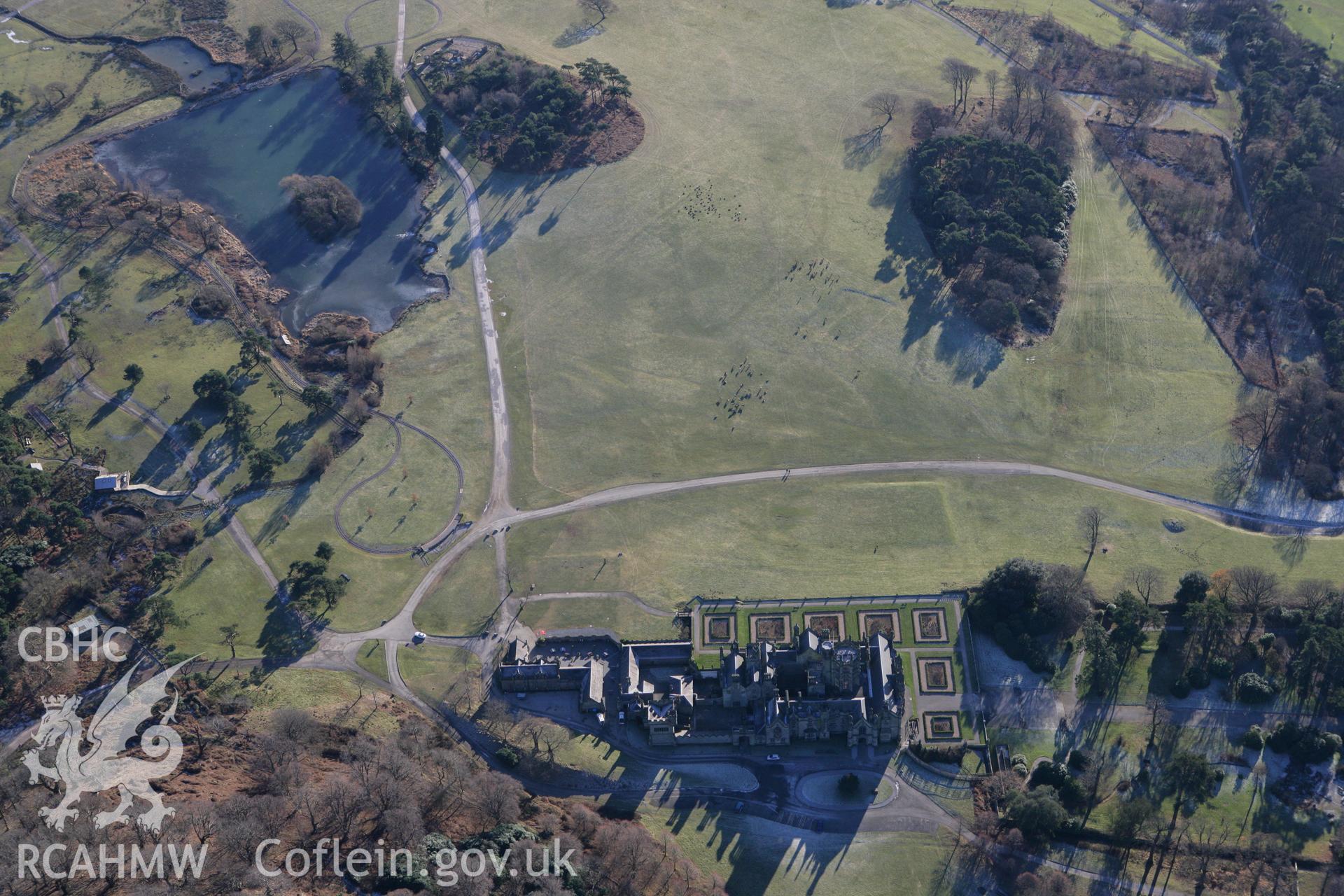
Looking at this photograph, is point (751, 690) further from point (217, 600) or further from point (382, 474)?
point (217, 600)

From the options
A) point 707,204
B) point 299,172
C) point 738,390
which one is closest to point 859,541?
point 738,390

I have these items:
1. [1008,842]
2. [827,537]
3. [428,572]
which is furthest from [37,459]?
[1008,842]

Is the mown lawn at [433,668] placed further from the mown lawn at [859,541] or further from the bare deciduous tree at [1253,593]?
the bare deciduous tree at [1253,593]

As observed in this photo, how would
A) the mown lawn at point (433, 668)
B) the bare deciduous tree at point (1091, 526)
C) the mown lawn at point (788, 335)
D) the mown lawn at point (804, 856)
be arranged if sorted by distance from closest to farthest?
1. the mown lawn at point (804, 856)
2. the mown lawn at point (433, 668)
3. the bare deciduous tree at point (1091, 526)
4. the mown lawn at point (788, 335)

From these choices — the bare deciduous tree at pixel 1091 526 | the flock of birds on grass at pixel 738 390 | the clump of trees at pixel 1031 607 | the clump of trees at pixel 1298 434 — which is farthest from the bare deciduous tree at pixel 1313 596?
the flock of birds on grass at pixel 738 390

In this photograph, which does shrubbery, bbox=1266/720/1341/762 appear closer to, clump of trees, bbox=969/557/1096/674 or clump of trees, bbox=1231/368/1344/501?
clump of trees, bbox=969/557/1096/674

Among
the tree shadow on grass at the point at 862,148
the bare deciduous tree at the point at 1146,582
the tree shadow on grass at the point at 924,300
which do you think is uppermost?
the tree shadow on grass at the point at 862,148
